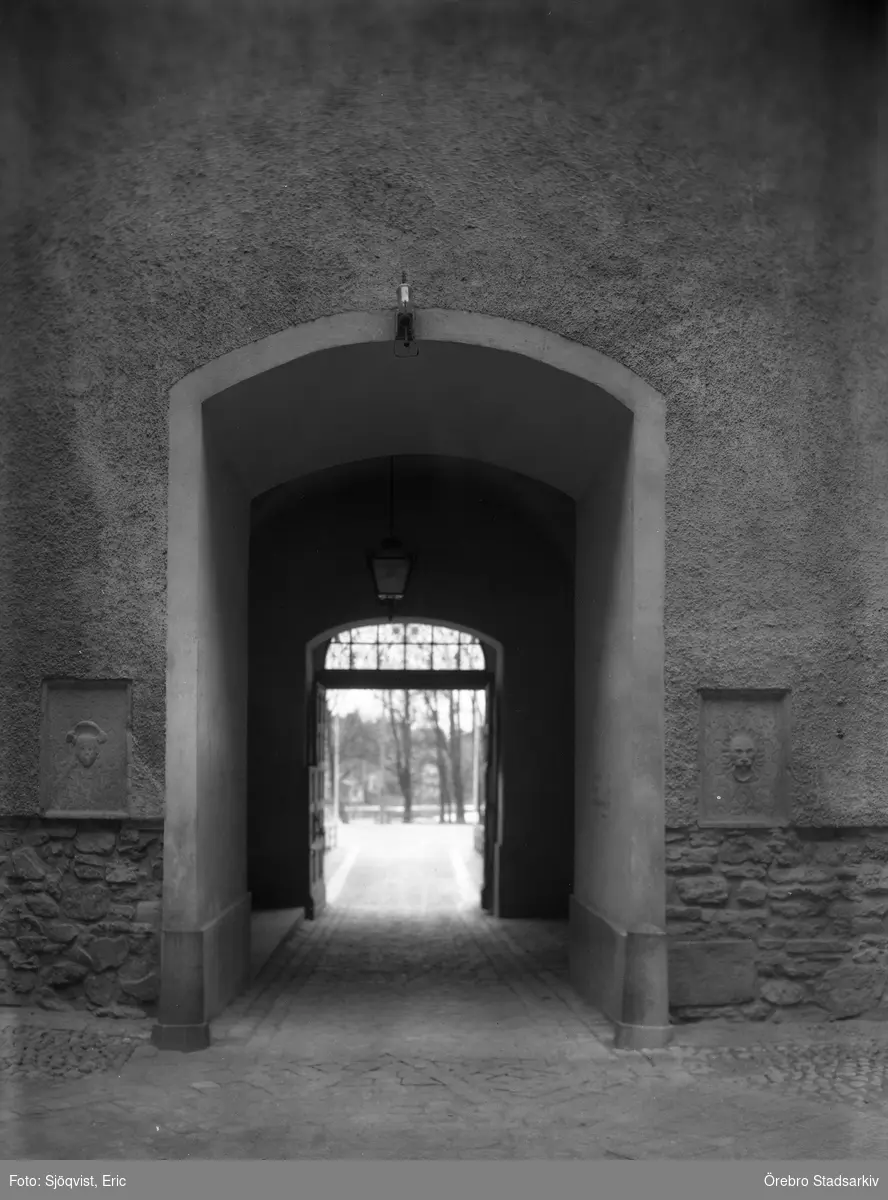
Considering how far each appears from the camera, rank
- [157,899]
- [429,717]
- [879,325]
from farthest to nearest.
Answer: [429,717], [879,325], [157,899]

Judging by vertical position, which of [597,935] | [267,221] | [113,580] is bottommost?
[597,935]

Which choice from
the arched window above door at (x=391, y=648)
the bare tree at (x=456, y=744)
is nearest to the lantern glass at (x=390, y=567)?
the arched window above door at (x=391, y=648)

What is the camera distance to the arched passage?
6.21 metres

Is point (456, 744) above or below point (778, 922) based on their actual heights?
below

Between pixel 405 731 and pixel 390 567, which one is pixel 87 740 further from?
pixel 405 731

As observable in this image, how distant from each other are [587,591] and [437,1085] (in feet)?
10.6

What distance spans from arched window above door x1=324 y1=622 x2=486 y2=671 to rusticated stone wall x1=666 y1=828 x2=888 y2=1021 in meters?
7.41

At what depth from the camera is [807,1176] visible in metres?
4.08

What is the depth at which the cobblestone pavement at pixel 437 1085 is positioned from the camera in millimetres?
4656

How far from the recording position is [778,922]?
6.34 meters

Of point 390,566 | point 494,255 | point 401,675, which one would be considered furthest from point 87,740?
point 401,675

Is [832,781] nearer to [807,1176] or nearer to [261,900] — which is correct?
[807,1176]

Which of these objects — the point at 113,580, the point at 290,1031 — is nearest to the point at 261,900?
the point at 290,1031

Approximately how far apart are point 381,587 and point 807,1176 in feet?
20.3
